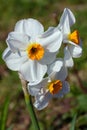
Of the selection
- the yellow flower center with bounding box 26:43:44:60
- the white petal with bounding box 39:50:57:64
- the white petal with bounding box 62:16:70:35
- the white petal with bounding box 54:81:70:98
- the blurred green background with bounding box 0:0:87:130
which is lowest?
the blurred green background with bounding box 0:0:87:130

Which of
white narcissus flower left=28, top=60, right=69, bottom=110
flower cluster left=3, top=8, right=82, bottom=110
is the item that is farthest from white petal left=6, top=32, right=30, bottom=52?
white narcissus flower left=28, top=60, right=69, bottom=110

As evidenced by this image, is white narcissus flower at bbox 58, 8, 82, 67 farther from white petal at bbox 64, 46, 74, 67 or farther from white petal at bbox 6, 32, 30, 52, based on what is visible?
white petal at bbox 6, 32, 30, 52

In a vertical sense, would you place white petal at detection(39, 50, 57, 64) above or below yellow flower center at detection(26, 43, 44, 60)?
below

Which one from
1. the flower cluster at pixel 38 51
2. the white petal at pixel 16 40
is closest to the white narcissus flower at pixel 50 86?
the flower cluster at pixel 38 51

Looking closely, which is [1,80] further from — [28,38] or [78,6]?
[28,38]

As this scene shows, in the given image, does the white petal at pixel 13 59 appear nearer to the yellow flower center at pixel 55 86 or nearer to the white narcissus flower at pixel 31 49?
the white narcissus flower at pixel 31 49

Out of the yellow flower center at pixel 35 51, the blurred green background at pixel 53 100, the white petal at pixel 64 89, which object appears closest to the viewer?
the yellow flower center at pixel 35 51
